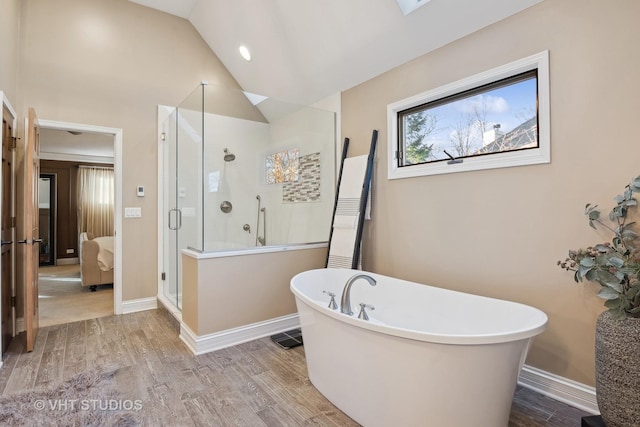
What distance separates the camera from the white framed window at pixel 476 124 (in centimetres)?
207

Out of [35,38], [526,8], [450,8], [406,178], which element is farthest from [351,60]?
[35,38]

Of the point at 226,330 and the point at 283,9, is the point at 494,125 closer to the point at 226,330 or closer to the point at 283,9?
the point at 283,9

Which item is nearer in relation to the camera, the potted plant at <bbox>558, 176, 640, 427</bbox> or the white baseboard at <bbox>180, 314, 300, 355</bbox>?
the potted plant at <bbox>558, 176, 640, 427</bbox>

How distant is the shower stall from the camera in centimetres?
315

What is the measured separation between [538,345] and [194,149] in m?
3.19

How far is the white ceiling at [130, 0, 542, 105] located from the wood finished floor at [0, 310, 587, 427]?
8.35ft

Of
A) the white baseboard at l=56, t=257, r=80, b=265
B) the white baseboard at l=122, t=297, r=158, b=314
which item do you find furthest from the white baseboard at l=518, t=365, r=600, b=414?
the white baseboard at l=56, t=257, r=80, b=265

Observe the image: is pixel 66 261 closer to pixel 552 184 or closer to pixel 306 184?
pixel 306 184

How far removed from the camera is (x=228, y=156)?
3.42 meters

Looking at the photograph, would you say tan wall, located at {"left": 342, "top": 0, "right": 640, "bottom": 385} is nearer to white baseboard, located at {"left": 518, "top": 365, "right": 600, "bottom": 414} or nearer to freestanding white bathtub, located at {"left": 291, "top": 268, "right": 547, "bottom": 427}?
white baseboard, located at {"left": 518, "top": 365, "right": 600, "bottom": 414}

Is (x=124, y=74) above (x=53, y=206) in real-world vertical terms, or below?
above

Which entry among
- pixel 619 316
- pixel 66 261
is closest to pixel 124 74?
pixel 619 316

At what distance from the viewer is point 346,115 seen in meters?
3.37
